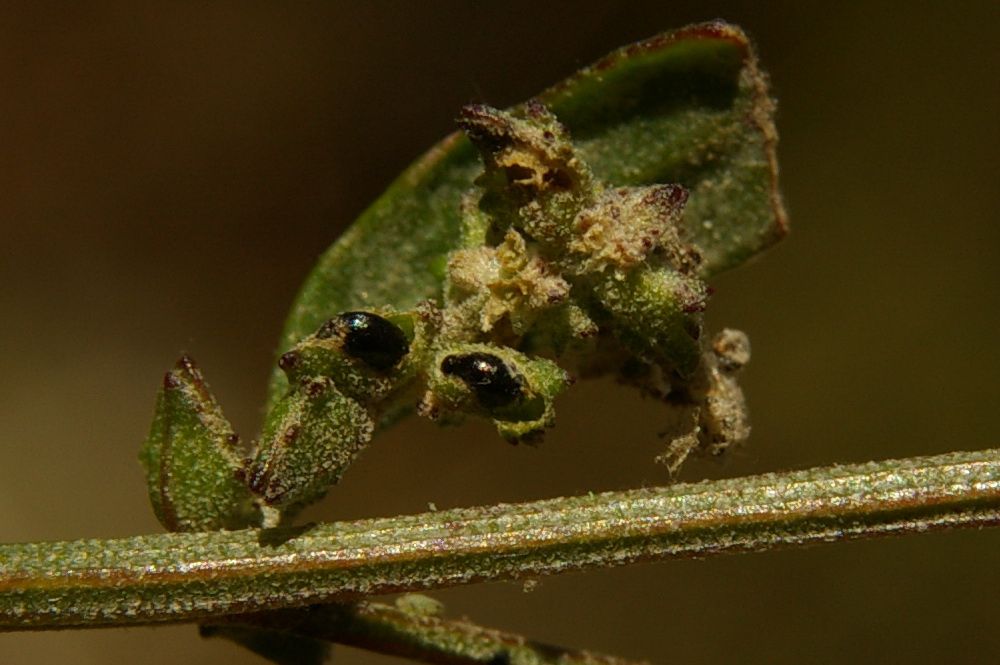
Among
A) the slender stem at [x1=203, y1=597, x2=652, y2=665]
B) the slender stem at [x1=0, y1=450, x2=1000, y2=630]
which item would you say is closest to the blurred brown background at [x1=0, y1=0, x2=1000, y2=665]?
the slender stem at [x1=203, y1=597, x2=652, y2=665]

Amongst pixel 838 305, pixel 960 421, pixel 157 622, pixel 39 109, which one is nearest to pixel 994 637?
pixel 960 421

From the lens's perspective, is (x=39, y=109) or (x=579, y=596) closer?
(x=39, y=109)

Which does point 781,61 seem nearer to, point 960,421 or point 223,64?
point 960,421

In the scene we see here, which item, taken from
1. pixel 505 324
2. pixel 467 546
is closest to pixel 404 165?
pixel 505 324

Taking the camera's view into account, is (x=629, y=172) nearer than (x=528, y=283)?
No

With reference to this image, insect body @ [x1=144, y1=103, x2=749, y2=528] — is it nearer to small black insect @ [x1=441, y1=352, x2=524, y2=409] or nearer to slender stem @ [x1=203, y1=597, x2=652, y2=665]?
small black insect @ [x1=441, y1=352, x2=524, y2=409]

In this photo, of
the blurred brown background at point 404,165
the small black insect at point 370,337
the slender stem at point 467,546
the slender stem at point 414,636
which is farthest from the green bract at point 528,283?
the blurred brown background at point 404,165

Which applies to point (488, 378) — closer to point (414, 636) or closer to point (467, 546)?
point (467, 546)
